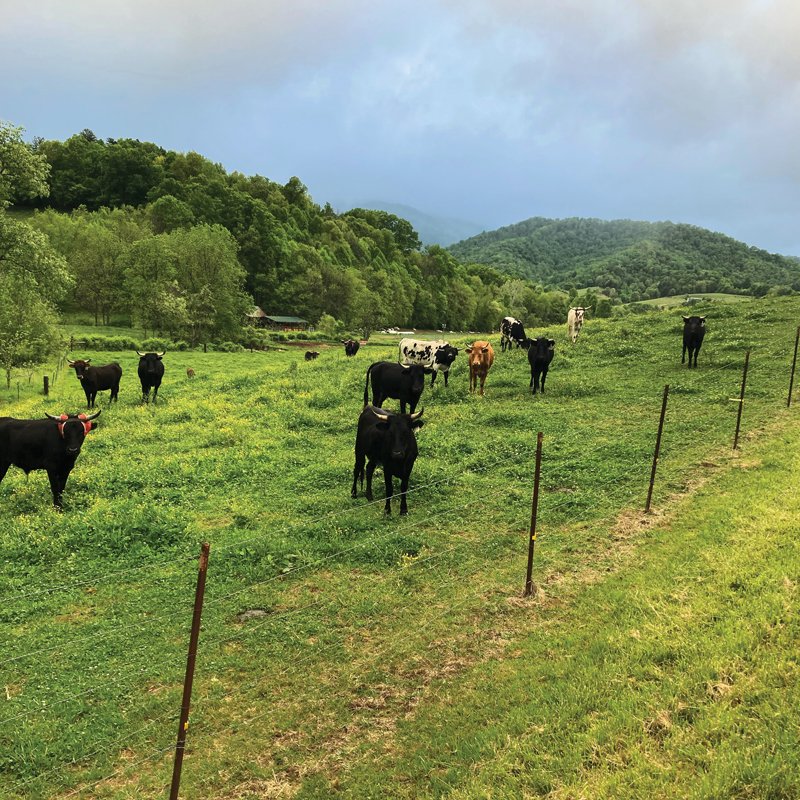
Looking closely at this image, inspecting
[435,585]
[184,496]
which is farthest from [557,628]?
[184,496]

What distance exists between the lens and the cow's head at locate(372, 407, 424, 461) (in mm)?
9539

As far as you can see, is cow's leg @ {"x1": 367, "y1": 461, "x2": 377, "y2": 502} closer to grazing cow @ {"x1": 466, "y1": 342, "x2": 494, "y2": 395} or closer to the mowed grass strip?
the mowed grass strip

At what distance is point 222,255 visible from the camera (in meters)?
60.8

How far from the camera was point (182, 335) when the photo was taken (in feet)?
185

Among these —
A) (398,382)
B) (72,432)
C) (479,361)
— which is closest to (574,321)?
(479,361)

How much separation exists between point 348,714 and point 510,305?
11306 cm

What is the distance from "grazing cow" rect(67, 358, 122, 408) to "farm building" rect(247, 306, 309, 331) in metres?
59.5

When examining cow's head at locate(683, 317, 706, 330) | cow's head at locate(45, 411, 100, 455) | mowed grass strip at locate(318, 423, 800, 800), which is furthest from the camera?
cow's head at locate(683, 317, 706, 330)

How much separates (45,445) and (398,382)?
9.18 metres

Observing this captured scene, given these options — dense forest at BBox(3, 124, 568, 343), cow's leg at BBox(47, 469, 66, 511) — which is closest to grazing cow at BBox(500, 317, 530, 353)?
cow's leg at BBox(47, 469, 66, 511)

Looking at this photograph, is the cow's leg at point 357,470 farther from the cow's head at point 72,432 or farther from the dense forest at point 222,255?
the dense forest at point 222,255

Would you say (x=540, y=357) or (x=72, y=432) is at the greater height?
(x=540, y=357)

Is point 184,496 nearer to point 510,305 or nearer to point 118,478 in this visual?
point 118,478

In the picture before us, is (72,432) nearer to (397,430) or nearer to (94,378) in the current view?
(397,430)
